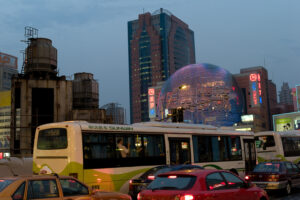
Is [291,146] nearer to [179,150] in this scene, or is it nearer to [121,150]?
[179,150]

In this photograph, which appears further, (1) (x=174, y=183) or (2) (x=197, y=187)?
(1) (x=174, y=183)

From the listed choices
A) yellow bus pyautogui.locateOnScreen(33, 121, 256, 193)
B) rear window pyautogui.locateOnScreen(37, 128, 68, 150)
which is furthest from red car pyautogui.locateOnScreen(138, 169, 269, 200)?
rear window pyautogui.locateOnScreen(37, 128, 68, 150)

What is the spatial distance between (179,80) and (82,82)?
4610 centimetres

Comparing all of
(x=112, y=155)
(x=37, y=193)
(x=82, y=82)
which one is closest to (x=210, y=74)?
(x=82, y=82)

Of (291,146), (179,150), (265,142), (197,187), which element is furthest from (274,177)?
(291,146)

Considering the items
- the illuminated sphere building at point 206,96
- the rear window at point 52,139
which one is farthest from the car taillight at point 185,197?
the illuminated sphere building at point 206,96

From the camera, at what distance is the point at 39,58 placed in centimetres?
5166

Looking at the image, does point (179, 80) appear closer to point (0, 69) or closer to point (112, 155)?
point (112, 155)

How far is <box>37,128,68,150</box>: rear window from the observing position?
1458 cm

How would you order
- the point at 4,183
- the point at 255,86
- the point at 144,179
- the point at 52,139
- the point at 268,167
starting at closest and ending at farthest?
the point at 4,183 < the point at 144,179 < the point at 52,139 < the point at 268,167 < the point at 255,86

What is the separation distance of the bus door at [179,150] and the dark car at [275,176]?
3.53 meters

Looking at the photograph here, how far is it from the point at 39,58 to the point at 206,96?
55576 mm

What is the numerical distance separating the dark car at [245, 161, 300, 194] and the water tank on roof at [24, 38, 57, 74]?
134ft

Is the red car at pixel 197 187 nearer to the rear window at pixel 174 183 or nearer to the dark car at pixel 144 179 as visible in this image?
the rear window at pixel 174 183
